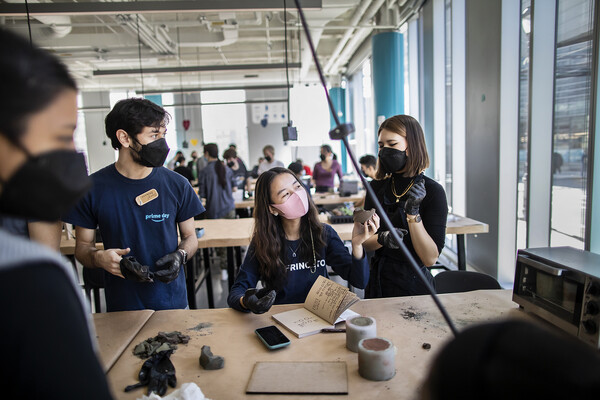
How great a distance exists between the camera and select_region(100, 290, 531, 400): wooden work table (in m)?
1.10

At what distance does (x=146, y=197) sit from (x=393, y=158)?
1.19m

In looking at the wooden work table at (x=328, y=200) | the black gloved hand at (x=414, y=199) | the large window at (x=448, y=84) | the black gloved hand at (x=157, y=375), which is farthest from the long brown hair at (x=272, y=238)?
the large window at (x=448, y=84)

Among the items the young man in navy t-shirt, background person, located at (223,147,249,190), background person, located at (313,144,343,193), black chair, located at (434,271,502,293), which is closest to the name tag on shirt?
the young man in navy t-shirt

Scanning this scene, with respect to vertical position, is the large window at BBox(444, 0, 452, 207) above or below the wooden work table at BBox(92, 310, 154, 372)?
above

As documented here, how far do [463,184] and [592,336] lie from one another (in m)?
3.88

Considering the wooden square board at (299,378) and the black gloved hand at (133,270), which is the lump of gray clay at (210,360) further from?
the black gloved hand at (133,270)

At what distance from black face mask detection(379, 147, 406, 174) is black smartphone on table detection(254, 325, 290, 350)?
984mm

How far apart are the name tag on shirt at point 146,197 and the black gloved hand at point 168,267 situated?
10.8 inches

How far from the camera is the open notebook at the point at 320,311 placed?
4.73ft

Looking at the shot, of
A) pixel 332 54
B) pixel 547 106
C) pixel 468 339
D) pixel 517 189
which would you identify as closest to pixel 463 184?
pixel 517 189

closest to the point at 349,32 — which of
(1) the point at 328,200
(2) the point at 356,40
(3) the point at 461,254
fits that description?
(2) the point at 356,40

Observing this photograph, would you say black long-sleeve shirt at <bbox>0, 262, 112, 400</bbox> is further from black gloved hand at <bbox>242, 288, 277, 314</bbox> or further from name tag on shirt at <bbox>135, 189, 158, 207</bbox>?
name tag on shirt at <bbox>135, 189, 158, 207</bbox>

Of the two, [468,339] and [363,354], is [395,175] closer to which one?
[363,354]

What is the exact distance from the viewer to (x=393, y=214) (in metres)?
1.93
